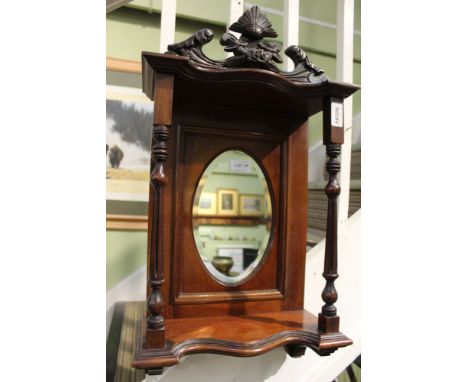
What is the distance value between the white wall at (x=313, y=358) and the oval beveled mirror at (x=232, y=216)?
173mm

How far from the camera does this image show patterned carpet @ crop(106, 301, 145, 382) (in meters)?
0.85

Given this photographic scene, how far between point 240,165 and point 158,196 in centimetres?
25

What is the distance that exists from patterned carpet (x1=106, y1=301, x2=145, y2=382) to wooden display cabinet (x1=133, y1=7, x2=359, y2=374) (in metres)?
0.28

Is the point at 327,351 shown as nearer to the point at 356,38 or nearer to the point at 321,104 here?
the point at 321,104

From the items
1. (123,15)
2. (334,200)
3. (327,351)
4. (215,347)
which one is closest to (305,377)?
(327,351)

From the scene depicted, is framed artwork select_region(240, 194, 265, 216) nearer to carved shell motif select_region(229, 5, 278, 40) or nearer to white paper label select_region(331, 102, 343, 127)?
white paper label select_region(331, 102, 343, 127)

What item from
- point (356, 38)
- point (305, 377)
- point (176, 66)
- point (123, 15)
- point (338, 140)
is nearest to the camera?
point (176, 66)

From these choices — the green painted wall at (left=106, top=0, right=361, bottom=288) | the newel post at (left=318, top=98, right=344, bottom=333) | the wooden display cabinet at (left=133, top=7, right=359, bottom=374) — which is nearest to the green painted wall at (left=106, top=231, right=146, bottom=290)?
the green painted wall at (left=106, top=0, right=361, bottom=288)

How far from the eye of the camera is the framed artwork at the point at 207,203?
711 millimetres

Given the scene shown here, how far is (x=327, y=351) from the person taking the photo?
0.65 m

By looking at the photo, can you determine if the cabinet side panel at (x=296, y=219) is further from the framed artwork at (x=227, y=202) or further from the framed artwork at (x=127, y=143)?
the framed artwork at (x=127, y=143)

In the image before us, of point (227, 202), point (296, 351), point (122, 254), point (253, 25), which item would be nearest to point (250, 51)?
point (253, 25)

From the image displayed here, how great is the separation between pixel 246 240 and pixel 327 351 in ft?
0.95

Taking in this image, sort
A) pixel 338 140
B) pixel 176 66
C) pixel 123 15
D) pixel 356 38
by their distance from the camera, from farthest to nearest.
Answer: pixel 356 38 < pixel 123 15 < pixel 338 140 < pixel 176 66
